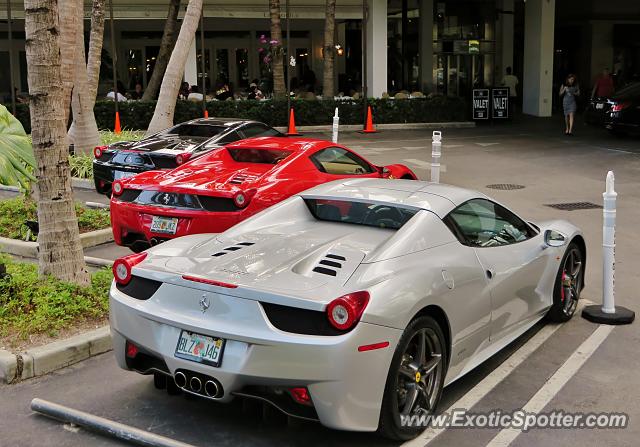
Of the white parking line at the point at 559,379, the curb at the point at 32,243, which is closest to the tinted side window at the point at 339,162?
the curb at the point at 32,243

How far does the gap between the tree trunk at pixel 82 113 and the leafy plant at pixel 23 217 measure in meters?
3.50

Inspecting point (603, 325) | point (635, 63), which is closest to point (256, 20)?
point (635, 63)

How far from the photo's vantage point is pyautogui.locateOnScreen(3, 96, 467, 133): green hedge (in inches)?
922

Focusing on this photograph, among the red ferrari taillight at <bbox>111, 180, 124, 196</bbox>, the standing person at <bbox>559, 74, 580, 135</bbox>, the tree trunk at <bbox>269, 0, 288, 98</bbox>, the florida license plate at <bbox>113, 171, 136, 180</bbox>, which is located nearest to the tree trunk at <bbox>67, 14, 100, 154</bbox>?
the florida license plate at <bbox>113, 171, 136, 180</bbox>

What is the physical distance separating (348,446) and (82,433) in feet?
5.36

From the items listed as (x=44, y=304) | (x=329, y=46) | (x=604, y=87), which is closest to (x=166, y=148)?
(x=44, y=304)

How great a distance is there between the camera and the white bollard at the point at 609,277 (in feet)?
22.4

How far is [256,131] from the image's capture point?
1376 centimetres

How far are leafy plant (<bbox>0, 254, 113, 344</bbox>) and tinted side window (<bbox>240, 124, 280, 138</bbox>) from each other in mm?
6518

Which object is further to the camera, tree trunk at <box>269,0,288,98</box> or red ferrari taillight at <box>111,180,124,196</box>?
tree trunk at <box>269,0,288,98</box>

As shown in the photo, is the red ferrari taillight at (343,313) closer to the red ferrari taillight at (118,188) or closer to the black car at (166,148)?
the red ferrari taillight at (118,188)

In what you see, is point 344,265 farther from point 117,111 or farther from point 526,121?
point 526,121

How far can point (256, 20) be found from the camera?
1335 inches

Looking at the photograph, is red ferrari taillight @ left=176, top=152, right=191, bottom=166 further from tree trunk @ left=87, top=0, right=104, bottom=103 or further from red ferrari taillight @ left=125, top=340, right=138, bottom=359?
red ferrari taillight @ left=125, top=340, right=138, bottom=359
